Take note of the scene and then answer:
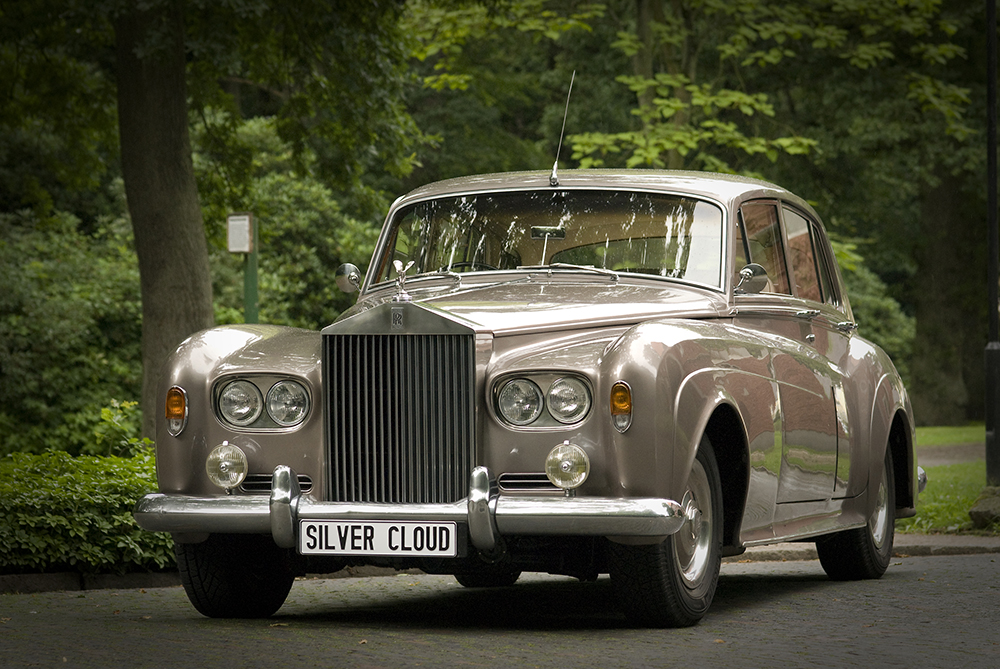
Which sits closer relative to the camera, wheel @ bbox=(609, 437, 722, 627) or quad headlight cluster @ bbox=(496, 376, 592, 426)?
quad headlight cluster @ bbox=(496, 376, 592, 426)

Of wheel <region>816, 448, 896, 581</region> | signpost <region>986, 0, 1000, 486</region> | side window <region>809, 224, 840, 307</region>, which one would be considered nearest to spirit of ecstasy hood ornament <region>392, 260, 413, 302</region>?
side window <region>809, 224, 840, 307</region>

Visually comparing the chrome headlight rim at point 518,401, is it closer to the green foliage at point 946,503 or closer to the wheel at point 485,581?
the wheel at point 485,581

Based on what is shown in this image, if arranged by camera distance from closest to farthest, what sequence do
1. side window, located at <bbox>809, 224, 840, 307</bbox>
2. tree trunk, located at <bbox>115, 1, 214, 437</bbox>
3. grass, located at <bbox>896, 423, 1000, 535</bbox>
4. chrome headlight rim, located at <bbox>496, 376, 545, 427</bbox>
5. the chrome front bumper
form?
the chrome front bumper, chrome headlight rim, located at <bbox>496, 376, 545, 427</bbox>, side window, located at <bbox>809, 224, 840, 307</bbox>, grass, located at <bbox>896, 423, 1000, 535</bbox>, tree trunk, located at <bbox>115, 1, 214, 437</bbox>

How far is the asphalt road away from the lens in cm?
555

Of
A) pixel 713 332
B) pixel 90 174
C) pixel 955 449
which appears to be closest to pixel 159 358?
pixel 90 174

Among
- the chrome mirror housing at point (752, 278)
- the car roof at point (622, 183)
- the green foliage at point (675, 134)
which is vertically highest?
the green foliage at point (675, 134)

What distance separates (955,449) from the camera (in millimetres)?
20781

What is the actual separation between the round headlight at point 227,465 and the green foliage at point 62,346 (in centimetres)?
1022

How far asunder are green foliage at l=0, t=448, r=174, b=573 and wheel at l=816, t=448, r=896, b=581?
3824 millimetres

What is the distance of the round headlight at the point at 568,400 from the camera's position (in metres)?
5.97

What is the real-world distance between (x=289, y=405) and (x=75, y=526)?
253 cm

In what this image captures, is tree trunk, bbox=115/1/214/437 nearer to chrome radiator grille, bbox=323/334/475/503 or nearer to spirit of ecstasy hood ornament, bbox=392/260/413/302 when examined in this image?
spirit of ecstasy hood ornament, bbox=392/260/413/302

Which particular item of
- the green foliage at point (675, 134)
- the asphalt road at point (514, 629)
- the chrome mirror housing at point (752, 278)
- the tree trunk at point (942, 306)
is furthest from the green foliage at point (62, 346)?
the tree trunk at point (942, 306)

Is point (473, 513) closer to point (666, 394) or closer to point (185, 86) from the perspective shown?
point (666, 394)
